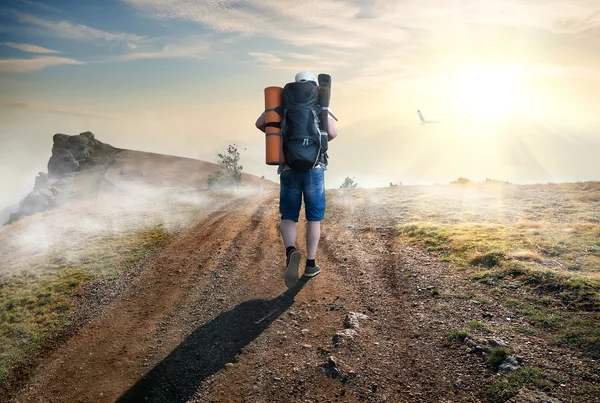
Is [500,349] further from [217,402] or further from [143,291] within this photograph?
[143,291]

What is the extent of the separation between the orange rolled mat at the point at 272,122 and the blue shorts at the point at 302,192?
18.8 inches

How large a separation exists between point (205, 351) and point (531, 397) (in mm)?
4272

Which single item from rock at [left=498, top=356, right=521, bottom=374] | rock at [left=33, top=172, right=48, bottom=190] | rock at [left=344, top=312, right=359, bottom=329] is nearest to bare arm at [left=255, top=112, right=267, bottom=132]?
rock at [left=344, top=312, right=359, bottom=329]

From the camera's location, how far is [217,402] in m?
4.44

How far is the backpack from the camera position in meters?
6.68

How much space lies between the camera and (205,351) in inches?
217

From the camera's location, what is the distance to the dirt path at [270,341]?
14.9ft

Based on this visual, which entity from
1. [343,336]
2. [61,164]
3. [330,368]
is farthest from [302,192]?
[61,164]

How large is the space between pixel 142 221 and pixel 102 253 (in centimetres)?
512

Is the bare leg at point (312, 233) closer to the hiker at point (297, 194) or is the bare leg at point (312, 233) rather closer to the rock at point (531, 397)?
the hiker at point (297, 194)

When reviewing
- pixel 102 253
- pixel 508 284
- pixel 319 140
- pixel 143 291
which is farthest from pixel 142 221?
pixel 508 284

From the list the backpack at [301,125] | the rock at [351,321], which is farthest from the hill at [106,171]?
the rock at [351,321]

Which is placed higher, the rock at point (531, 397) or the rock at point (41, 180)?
the rock at point (41, 180)

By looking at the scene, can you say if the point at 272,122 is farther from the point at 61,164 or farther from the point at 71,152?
the point at 71,152
